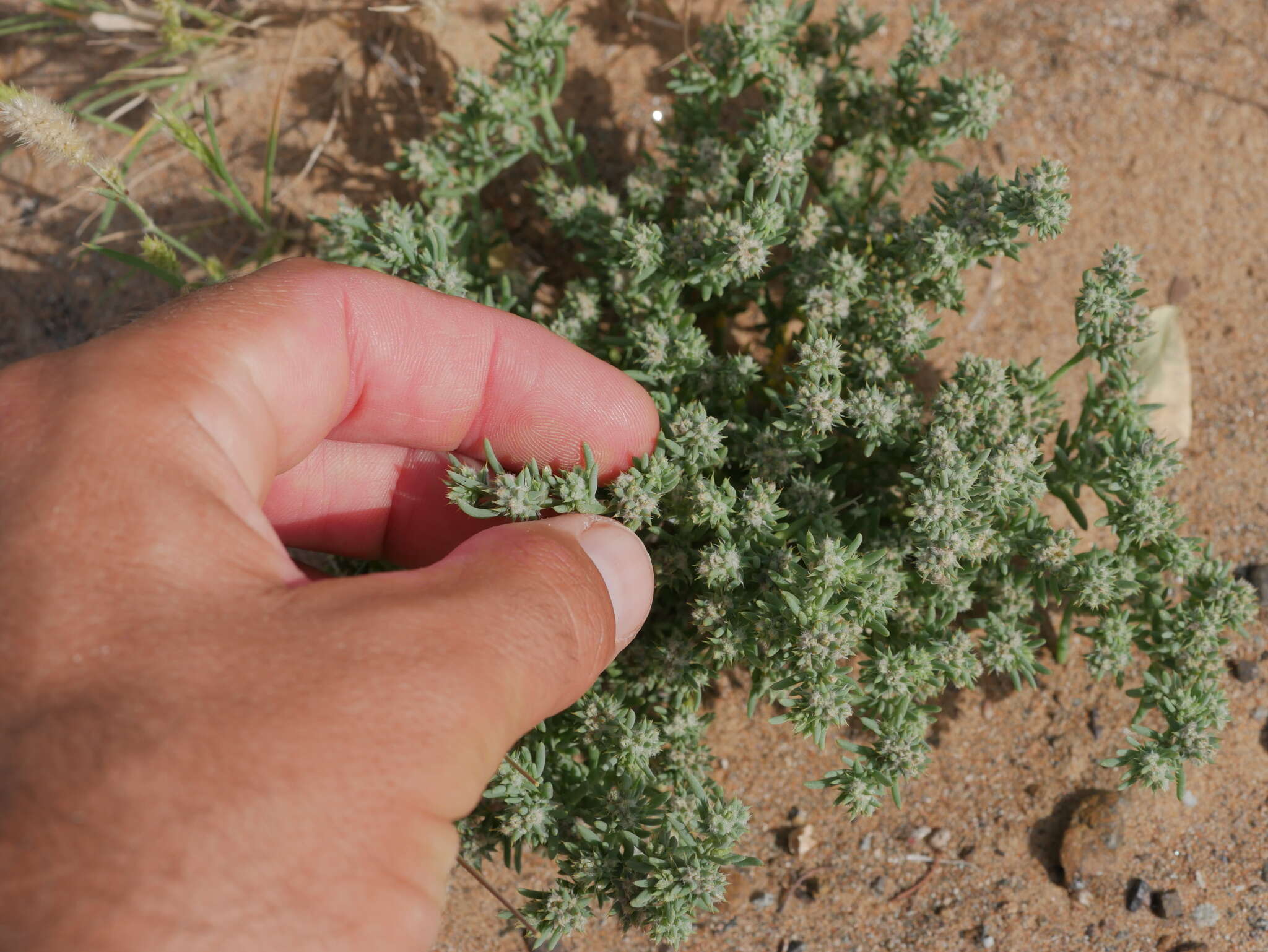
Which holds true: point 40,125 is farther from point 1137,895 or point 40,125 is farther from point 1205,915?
point 1205,915

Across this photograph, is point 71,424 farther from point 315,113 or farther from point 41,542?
point 315,113

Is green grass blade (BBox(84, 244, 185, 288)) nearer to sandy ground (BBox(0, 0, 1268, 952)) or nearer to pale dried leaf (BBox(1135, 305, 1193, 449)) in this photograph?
sandy ground (BBox(0, 0, 1268, 952))

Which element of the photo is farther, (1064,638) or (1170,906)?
(1064,638)

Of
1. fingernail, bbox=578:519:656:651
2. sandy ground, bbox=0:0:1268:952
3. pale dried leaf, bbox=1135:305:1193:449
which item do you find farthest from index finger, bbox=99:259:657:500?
pale dried leaf, bbox=1135:305:1193:449

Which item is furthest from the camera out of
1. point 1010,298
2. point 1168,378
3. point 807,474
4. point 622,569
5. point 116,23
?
point 116,23

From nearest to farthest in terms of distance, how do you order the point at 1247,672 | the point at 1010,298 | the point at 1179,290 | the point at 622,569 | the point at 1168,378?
the point at 622,569, the point at 1247,672, the point at 1168,378, the point at 1179,290, the point at 1010,298

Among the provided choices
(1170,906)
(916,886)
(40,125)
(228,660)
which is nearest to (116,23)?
(40,125)

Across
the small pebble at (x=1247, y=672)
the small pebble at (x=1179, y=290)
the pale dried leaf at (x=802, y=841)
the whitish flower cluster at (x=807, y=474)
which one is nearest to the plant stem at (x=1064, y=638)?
the whitish flower cluster at (x=807, y=474)
